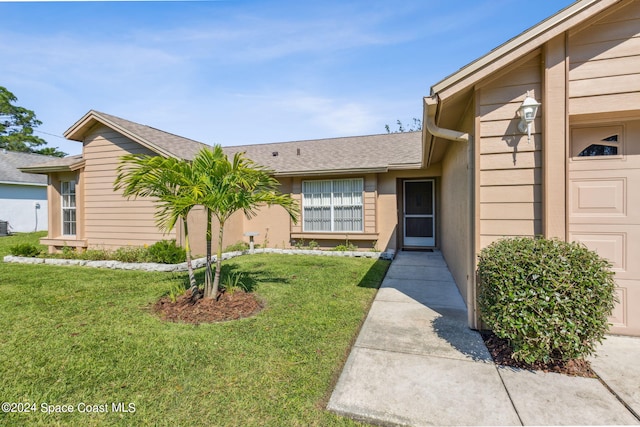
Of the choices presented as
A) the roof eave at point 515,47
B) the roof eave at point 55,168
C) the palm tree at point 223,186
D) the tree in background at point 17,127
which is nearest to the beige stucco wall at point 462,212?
the roof eave at point 515,47

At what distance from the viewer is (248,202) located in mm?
4531

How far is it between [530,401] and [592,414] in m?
0.39

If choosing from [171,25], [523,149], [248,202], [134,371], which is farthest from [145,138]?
[523,149]

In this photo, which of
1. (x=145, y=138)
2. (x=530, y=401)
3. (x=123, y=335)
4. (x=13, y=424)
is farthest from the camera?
(x=145, y=138)

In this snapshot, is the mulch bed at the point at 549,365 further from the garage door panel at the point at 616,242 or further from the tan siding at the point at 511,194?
the tan siding at the point at 511,194

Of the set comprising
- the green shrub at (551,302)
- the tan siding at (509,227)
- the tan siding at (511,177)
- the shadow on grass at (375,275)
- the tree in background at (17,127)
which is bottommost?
the shadow on grass at (375,275)

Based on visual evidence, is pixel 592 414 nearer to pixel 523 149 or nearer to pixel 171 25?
pixel 523 149

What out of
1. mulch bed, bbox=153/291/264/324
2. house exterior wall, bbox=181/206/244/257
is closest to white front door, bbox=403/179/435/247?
house exterior wall, bbox=181/206/244/257

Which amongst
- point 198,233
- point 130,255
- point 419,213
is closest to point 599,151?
point 419,213

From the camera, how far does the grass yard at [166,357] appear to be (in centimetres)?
238

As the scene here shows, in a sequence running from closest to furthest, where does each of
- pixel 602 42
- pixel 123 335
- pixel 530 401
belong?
1. pixel 530 401
2. pixel 602 42
3. pixel 123 335

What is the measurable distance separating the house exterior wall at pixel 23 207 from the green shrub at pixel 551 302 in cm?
2432

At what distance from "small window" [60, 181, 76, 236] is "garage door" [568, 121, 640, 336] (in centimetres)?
1331

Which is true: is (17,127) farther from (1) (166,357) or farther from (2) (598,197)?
(2) (598,197)
